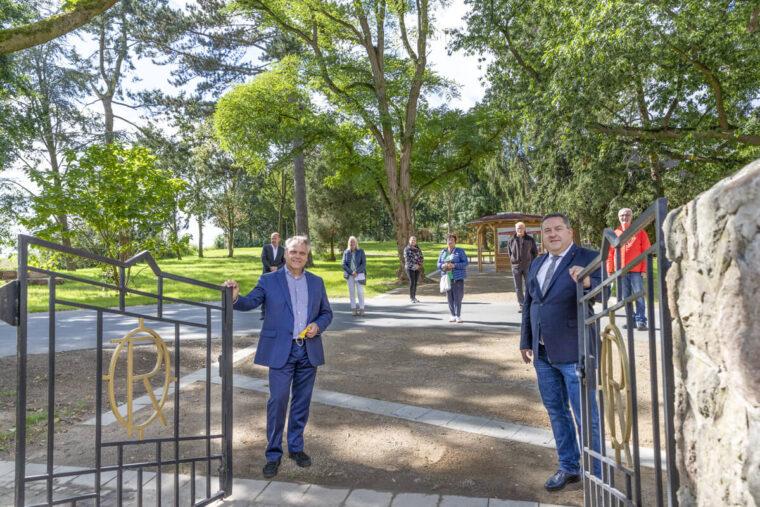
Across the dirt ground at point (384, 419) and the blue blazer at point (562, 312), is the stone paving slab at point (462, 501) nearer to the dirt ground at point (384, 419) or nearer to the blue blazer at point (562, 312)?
the dirt ground at point (384, 419)

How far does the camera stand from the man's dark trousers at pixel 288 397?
405 centimetres

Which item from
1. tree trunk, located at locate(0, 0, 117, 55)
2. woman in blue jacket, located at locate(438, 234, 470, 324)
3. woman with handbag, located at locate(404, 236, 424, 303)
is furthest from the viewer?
woman with handbag, located at locate(404, 236, 424, 303)

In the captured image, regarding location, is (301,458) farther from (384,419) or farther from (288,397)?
(384,419)

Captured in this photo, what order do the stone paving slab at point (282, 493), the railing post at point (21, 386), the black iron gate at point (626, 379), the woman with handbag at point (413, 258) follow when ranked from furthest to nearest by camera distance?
the woman with handbag at point (413, 258) < the stone paving slab at point (282, 493) < the railing post at point (21, 386) < the black iron gate at point (626, 379)

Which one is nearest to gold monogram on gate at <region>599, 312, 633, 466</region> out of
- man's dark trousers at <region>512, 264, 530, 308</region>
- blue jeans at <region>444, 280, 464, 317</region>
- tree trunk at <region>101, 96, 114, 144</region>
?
blue jeans at <region>444, 280, 464, 317</region>

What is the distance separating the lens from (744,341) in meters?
1.22

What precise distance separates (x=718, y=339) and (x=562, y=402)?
8.42 ft

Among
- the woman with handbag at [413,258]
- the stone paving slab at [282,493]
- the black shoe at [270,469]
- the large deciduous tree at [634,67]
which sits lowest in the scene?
the stone paving slab at [282,493]

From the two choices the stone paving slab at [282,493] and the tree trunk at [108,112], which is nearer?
the stone paving slab at [282,493]

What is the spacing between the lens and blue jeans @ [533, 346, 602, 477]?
360 cm

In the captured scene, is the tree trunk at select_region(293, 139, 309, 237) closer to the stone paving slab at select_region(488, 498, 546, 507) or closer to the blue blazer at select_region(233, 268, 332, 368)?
the blue blazer at select_region(233, 268, 332, 368)

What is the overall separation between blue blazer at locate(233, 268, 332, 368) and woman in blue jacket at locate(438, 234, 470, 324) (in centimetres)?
637

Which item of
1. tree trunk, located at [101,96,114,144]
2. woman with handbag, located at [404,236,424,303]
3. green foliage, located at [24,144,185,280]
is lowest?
woman with handbag, located at [404,236,424,303]

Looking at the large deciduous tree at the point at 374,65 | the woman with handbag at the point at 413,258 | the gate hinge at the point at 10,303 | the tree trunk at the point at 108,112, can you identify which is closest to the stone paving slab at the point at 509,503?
the gate hinge at the point at 10,303
